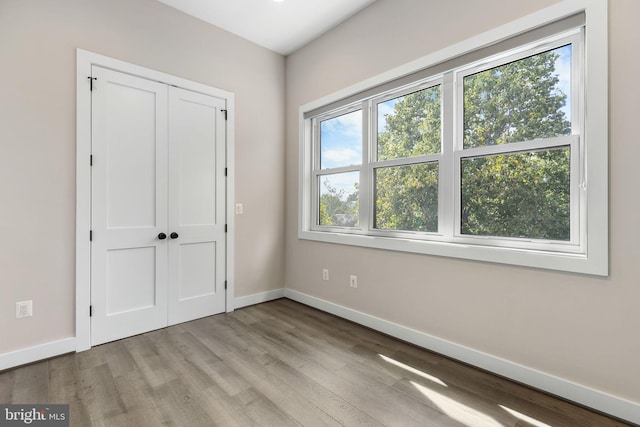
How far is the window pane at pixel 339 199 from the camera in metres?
3.29

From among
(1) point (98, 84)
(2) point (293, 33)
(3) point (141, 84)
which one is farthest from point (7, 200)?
(2) point (293, 33)

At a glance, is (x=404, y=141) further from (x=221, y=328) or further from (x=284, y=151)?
(x=221, y=328)

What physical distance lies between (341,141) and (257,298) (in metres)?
2.12

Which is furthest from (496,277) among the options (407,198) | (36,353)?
(36,353)

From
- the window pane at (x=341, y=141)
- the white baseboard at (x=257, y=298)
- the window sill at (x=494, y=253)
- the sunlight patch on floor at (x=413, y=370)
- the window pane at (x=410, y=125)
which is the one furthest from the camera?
the white baseboard at (x=257, y=298)

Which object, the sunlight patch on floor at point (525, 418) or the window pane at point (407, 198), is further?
the window pane at point (407, 198)

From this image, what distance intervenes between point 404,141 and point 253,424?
95.8 inches

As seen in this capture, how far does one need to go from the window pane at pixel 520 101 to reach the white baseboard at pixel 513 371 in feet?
5.04

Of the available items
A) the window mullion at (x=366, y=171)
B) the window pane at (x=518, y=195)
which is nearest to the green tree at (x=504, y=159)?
the window pane at (x=518, y=195)

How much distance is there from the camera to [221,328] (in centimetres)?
293

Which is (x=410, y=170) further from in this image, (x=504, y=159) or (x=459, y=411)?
(x=459, y=411)

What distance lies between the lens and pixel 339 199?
3.48 m

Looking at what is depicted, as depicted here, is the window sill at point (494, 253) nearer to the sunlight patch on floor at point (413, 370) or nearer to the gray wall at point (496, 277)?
the gray wall at point (496, 277)

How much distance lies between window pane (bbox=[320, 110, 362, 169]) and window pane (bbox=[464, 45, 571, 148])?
116 centimetres
